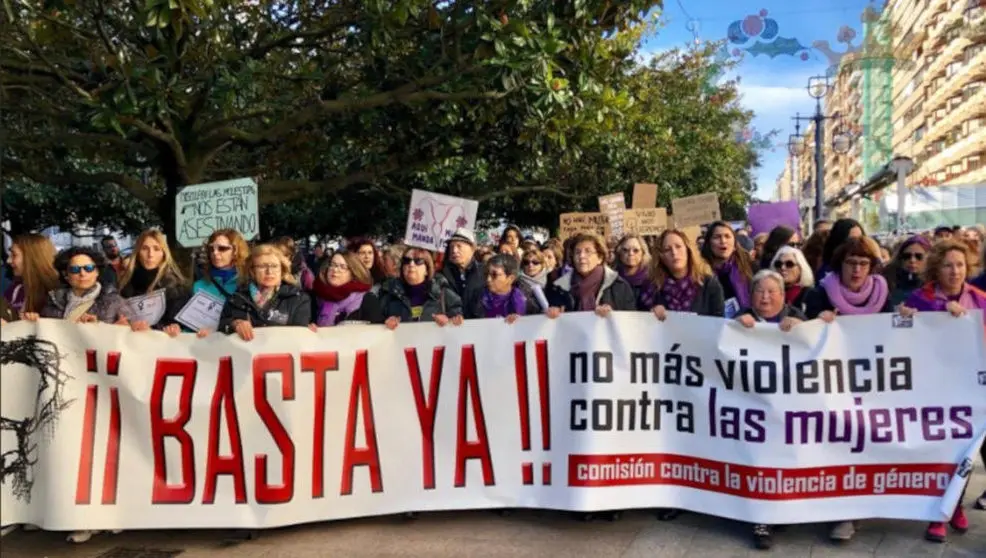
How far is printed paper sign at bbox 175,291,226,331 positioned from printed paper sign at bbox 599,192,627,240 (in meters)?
6.56

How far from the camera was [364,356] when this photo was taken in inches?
176

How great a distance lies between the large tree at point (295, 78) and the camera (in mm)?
6266

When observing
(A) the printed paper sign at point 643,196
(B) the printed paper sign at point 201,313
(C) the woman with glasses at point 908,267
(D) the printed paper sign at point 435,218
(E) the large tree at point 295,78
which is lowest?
(B) the printed paper sign at point 201,313

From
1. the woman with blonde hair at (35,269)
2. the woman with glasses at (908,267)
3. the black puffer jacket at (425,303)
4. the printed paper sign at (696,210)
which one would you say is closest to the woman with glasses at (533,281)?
the black puffer jacket at (425,303)

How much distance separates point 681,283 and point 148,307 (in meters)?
3.05

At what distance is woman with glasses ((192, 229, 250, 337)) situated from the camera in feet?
16.0

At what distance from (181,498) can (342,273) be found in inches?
→ 62.6

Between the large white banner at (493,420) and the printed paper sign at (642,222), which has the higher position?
the printed paper sign at (642,222)

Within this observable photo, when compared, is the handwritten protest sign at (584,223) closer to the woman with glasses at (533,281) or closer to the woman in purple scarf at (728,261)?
the woman with glasses at (533,281)

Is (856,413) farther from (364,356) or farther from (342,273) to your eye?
(342,273)

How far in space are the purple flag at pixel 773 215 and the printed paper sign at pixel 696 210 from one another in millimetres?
2239

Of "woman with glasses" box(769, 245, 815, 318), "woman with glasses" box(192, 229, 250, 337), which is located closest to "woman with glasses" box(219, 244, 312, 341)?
"woman with glasses" box(192, 229, 250, 337)

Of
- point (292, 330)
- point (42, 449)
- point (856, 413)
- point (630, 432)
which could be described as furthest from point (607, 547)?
point (42, 449)

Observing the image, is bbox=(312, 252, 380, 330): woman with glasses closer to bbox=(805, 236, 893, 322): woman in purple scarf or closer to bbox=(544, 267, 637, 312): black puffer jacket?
bbox=(544, 267, 637, 312): black puffer jacket
